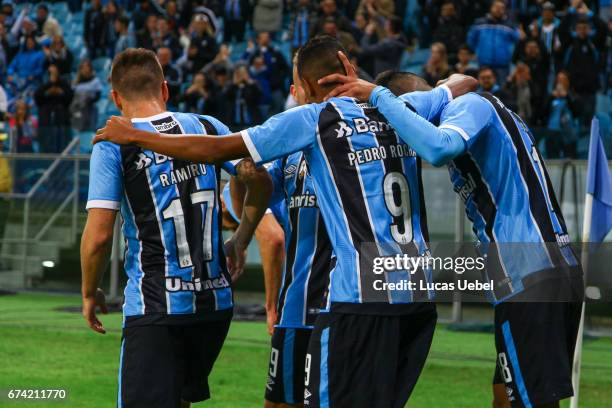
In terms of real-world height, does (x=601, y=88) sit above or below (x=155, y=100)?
above

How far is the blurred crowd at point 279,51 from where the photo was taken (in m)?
15.0

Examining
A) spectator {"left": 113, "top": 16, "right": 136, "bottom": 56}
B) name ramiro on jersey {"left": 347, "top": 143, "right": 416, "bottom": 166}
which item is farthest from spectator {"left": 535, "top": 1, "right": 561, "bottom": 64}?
name ramiro on jersey {"left": 347, "top": 143, "right": 416, "bottom": 166}

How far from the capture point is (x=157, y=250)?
15.9ft

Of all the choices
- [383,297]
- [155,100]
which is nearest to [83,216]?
[155,100]

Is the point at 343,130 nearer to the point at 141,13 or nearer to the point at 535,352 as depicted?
the point at 535,352

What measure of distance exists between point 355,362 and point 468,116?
1.14 metres

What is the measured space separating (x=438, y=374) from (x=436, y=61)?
6.68 meters

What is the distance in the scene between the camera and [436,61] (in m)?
15.2

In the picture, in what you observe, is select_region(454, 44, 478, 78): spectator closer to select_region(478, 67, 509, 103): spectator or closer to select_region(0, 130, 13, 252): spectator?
select_region(478, 67, 509, 103): spectator

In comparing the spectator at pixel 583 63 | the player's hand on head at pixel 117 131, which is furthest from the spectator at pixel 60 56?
the player's hand on head at pixel 117 131

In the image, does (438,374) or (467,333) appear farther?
(467,333)

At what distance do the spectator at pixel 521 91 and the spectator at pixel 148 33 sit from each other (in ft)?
26.6

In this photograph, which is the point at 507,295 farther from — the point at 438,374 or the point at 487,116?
the point at 438,374

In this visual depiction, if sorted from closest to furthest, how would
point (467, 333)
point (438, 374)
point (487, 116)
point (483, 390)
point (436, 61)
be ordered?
point (487, 116) < point (483, 390) < point (438, 374) < point (467, 333) < point (436, 61)
